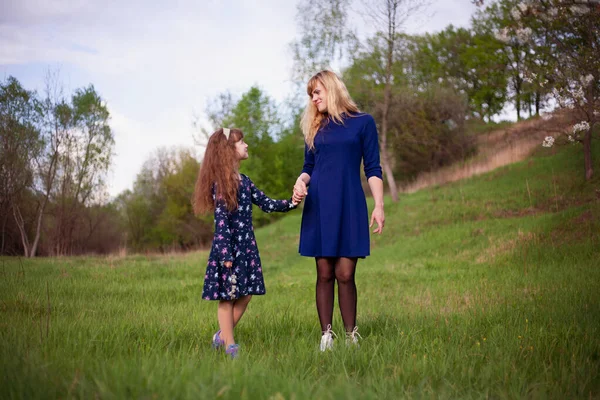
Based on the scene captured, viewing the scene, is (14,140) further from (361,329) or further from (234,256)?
(361,329)

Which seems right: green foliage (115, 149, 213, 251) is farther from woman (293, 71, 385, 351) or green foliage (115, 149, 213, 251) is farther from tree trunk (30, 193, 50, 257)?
woman (293, 71, 385, 351)

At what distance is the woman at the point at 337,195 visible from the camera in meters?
4.31

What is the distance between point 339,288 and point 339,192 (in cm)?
79

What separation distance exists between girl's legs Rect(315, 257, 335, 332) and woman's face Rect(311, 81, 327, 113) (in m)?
1.29

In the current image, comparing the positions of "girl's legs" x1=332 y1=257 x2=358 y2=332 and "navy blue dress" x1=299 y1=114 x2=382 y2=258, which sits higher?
"navy blue dress" x1=299 y1=114 x2=382 y2=258

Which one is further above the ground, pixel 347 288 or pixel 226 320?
pixel 347 288

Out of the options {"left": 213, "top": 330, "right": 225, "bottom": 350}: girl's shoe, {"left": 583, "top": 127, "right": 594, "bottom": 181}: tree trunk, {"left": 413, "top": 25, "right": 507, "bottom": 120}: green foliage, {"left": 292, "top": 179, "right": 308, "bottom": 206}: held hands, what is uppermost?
{"left": 413, "top": 25, "right": 507, "bottom": 120}: green foliage

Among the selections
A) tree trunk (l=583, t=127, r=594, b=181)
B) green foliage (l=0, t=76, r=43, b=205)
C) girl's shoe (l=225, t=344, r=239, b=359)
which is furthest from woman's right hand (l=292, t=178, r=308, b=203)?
tree trunk (l=583, t=127, r=594, b=181)

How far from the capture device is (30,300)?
5867 mm

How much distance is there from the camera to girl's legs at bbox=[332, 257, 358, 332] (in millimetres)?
4324

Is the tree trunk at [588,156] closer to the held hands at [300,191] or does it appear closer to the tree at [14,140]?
the held hands at [300,191]

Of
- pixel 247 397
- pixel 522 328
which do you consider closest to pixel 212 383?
pixel 247 397

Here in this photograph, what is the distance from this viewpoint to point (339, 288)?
14.3 feet

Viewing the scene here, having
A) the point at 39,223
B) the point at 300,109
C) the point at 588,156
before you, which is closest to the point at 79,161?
the point at 39,223
